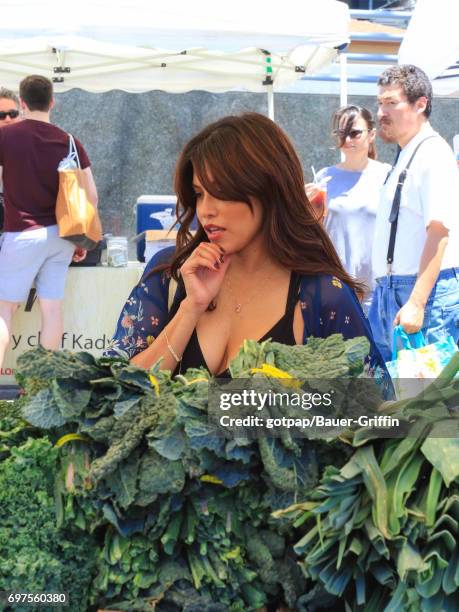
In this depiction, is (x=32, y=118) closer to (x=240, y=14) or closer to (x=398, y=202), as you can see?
(x=240, y=14)

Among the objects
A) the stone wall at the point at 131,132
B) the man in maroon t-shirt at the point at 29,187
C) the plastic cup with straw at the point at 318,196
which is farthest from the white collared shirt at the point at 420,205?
the stone wall at the point at 131,132

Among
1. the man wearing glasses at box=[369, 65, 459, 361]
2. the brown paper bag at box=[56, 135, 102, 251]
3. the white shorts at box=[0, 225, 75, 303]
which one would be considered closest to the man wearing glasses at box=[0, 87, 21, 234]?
the brown paper bag at box=[56, 135, 102, 251]

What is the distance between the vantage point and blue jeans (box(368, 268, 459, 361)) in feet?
12.4

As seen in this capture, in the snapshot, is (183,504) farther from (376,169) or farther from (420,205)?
(376,169)

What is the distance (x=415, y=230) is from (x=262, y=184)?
196 cm

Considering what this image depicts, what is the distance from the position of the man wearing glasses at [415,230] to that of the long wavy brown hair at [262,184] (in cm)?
157

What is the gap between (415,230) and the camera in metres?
3.87

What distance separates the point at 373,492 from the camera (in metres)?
1.14

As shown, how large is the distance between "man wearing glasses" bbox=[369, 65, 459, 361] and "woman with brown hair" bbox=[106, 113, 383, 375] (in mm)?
1583

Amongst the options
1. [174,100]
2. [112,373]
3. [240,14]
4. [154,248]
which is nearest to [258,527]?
[112,373]

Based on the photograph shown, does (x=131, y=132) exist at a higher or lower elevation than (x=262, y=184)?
lower

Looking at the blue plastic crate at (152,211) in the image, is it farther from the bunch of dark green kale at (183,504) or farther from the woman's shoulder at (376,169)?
the bunch of dark green kale at (183,504)

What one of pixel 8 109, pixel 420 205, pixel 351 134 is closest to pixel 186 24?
pixel 351 134

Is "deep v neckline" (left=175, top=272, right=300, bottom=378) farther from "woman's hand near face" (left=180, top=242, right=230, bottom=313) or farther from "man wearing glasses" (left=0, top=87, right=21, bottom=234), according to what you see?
"man wearing glasses" (left=0, top=87, right=21, bottom=234)
